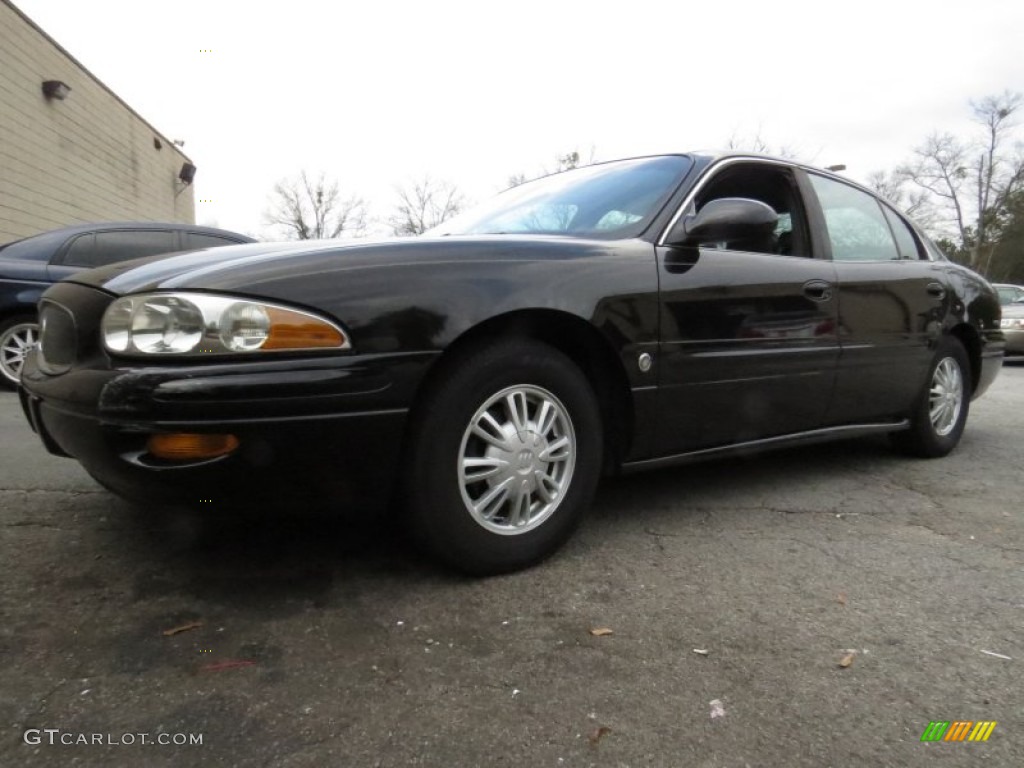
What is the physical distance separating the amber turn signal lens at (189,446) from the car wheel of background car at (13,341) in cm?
499

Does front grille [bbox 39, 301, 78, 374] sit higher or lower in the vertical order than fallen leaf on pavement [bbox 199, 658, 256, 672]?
higher

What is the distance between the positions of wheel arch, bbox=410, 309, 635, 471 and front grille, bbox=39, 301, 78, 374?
99 cm

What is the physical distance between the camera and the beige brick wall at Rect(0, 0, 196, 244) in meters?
11.8

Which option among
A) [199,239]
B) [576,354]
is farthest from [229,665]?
[199,239]

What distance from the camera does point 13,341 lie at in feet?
19.2

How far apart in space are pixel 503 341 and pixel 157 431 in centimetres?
98

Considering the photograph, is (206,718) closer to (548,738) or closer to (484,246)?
(548,738)

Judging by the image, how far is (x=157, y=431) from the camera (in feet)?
5.91

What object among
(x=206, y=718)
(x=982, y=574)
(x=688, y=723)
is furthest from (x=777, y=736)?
(x=982, y=574)

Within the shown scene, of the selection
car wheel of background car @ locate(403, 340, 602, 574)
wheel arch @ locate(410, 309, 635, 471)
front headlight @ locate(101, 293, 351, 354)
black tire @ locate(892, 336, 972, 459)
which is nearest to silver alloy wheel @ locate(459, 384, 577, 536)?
car wheel of background car @ locate(403, 340, 602, 574)

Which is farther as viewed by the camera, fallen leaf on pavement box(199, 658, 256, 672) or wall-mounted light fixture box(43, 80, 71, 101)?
wall-mounted light fixture box(43, 80, 71, 101)

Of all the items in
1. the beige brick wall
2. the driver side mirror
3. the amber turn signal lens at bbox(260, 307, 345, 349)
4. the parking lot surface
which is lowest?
the parking lot surface

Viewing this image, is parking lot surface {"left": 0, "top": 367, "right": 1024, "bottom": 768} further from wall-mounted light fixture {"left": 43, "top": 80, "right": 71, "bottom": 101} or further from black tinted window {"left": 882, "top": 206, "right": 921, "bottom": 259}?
wall-mounted light fixture {"left": 43, "top": 80, "right": 71, "bottom": 101}

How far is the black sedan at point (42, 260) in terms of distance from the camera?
18.8 ft
